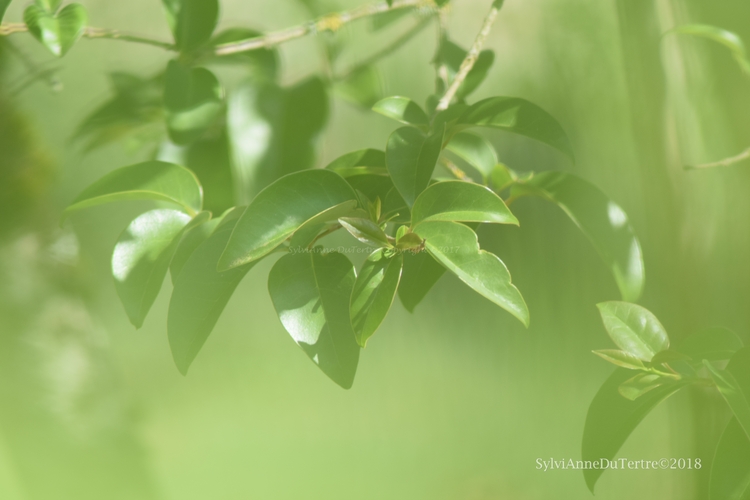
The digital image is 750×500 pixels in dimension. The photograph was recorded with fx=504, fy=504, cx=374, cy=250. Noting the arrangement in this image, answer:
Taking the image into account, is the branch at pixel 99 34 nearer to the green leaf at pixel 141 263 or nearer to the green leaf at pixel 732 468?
the green leaf at pixel 141 263

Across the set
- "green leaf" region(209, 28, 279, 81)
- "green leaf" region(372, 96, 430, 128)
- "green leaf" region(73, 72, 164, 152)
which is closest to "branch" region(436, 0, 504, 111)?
"green leaf" region(372, 96, 430, 128)

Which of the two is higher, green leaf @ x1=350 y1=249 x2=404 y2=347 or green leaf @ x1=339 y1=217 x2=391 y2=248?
green leaf @ x1=339 y1=217 x2=391 y2=248

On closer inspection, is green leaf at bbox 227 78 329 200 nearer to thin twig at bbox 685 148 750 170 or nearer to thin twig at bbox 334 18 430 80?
thin twig at bbox 334 18 430 80

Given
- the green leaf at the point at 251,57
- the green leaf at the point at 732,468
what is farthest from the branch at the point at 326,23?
the green leaf at the point at 732,468

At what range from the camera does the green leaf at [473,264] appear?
1.00 ft

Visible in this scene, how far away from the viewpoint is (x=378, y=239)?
1.11ft

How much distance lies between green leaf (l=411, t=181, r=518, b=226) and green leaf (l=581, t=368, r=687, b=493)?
0.76 ft

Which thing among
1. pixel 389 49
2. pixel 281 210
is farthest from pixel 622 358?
pixel 389 49

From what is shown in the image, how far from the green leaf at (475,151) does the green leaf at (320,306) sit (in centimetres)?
17

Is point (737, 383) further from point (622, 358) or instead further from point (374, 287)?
point (374, 287)

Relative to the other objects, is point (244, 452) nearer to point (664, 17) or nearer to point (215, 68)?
point (215, 68)

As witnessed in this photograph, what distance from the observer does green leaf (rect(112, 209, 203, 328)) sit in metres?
0.44

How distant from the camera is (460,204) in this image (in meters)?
0.34

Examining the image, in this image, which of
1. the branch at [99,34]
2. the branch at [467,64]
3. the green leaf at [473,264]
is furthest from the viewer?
the branch at [99,34]
